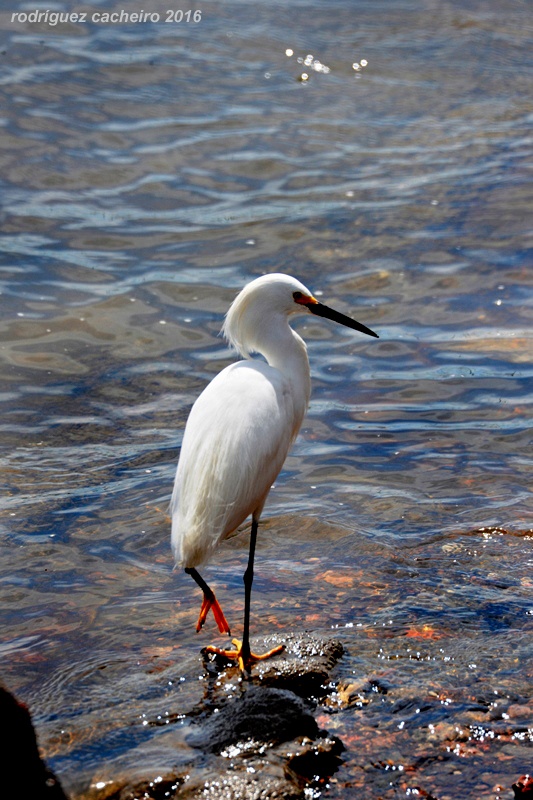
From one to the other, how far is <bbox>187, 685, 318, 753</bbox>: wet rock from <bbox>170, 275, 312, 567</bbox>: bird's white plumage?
0.69 m

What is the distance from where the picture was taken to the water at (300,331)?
4531 millimetres

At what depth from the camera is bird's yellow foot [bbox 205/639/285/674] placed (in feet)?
14.5

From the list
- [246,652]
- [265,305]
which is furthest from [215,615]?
[265,305]

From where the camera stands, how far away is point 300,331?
8.87 m

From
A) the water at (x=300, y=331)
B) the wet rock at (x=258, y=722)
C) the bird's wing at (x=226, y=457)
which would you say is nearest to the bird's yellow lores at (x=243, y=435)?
the bird's wing at (x=226, y=457)

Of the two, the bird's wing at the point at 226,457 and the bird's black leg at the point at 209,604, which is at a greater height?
the bird's wing at the point at 226,457

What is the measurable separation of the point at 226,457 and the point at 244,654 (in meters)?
0.89

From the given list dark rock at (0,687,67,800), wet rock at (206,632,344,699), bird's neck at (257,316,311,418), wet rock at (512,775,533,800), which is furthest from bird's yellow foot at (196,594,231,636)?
wet rock at (512,775,533,800)

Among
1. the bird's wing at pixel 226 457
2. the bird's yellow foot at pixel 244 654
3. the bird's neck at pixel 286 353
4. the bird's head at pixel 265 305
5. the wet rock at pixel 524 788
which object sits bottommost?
the bird's yellow foot at pixel 244 654

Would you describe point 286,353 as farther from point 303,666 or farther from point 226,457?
point 303,666

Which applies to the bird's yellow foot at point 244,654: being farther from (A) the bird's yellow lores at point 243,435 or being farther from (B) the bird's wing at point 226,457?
(B) the bird's wing at point 226,457

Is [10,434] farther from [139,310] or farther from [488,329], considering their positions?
[488,329]

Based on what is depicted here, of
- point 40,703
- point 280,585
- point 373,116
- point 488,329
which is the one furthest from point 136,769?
point 373,116

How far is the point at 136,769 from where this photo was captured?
370cm
